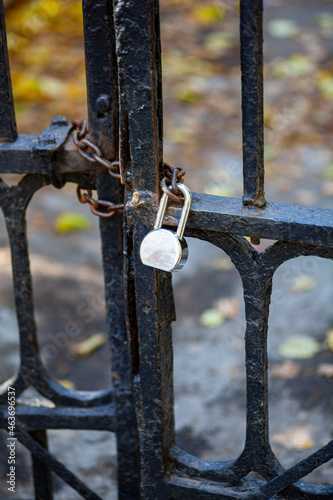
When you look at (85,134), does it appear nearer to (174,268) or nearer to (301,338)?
(174,268)

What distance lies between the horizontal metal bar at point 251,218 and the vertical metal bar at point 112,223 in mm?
150

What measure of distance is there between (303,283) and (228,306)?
1.24 ft

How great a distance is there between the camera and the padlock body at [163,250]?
0.99m

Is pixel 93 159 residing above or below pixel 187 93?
above

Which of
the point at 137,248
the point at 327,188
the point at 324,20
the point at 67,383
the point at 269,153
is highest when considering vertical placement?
the point at 324,20

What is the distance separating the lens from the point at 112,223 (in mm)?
1231

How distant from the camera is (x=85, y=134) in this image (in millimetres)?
1180

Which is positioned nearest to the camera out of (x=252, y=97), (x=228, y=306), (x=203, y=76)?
(x=252, y=97)

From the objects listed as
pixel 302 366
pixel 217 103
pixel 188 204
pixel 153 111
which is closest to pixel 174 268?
pixel 188 204

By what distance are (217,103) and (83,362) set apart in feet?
8.79

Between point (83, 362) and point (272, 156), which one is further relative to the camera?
point (272, 156)

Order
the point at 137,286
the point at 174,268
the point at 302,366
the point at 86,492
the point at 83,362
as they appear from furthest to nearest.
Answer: the point at 83,362 < the point at 302,366 < the point at 86,492 < the point at 137,286 < the point at 174,268

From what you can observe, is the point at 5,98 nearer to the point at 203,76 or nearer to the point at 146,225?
the point at 146,225

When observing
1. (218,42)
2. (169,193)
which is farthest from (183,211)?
(218,42)
